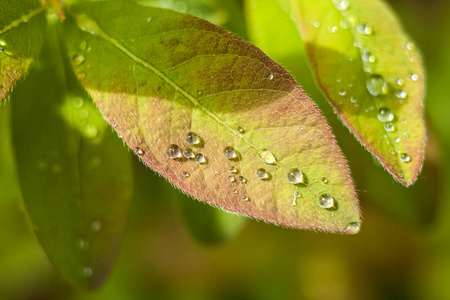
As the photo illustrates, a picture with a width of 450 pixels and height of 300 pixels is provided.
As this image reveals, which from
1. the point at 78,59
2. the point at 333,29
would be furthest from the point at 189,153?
the point at 333,29

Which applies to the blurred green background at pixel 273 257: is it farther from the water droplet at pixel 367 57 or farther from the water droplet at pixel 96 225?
the water droplet at pixel 367 57

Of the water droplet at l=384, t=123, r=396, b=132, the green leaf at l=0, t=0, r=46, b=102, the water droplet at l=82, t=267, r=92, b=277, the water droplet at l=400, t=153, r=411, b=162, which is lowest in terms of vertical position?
the water droplet at l=82, t=267, r=92, b=277

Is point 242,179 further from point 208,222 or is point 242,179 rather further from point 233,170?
point 208,222

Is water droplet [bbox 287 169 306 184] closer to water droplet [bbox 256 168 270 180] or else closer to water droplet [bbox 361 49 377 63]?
water droplet [bbox 256 168 270 180]

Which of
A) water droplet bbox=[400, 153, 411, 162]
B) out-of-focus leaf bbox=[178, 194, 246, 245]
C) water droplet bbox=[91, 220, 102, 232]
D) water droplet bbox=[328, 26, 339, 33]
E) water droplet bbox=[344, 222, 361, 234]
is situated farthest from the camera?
out-of-focus leaf bbox=[178, 194, 246, 245]

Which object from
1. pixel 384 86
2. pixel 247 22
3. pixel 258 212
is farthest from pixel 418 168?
pixel 247 22

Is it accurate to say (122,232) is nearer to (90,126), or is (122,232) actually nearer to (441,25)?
(90,126)

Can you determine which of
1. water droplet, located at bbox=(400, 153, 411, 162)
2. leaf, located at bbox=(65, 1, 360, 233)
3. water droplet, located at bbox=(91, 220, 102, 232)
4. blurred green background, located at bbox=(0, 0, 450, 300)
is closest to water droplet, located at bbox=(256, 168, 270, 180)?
leaf, located at bbox=(65, 1, 360, 233)
